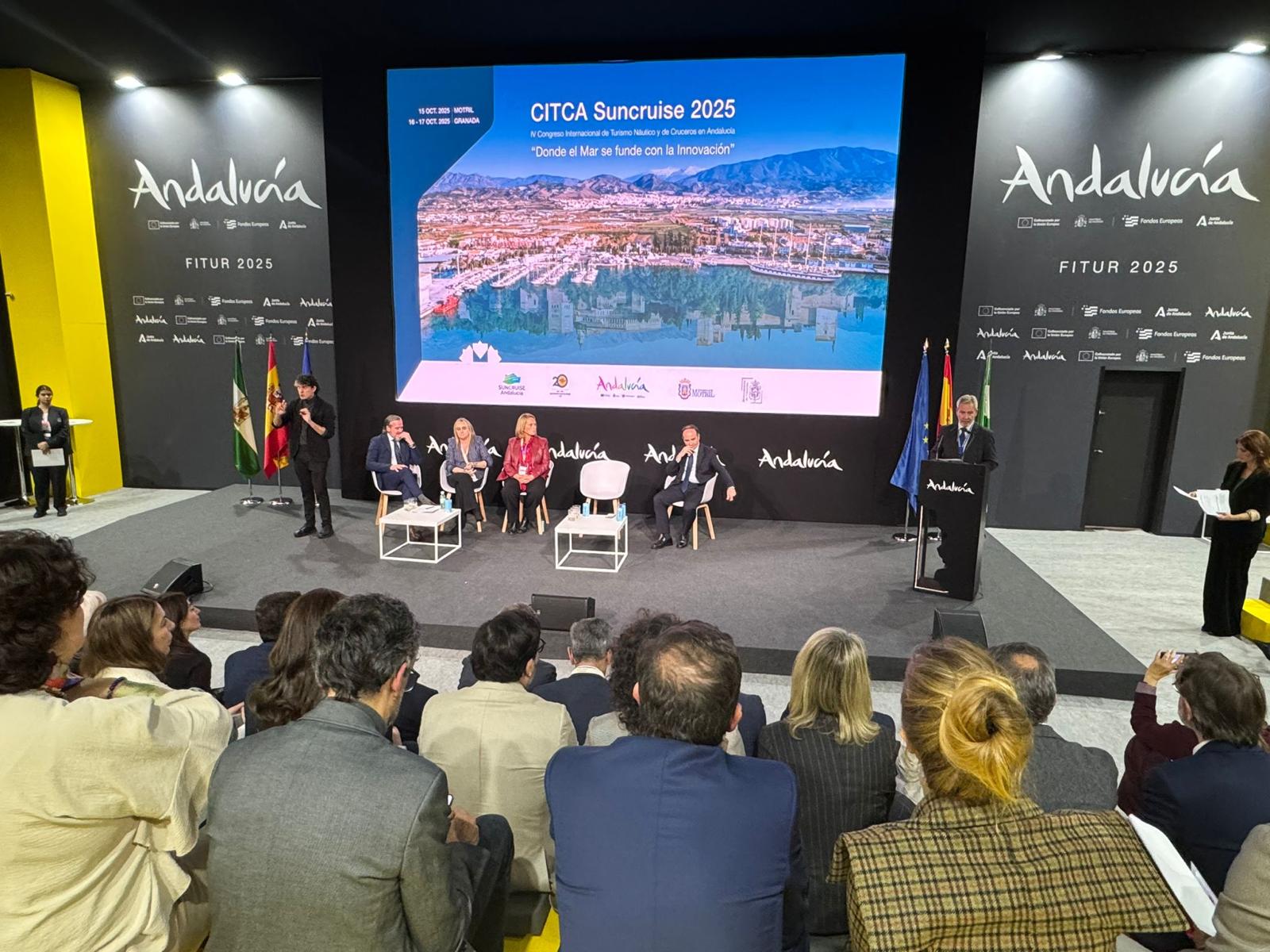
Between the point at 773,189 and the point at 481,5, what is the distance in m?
2.86

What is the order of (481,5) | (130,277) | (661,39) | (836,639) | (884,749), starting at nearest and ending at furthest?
(884,749)
(836,639)
(481,5)
(661,39)
(130,277)

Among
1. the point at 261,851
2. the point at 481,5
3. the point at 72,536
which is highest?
the point at 481,5

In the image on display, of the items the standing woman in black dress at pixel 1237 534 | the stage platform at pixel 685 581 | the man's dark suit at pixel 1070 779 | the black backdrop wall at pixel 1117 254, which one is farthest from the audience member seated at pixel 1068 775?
the black backdrop wall at pixel 1117 254

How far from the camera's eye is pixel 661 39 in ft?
23.4

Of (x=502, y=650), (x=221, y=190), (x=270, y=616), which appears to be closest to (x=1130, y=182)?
(x=502, y=650)

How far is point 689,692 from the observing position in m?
1.58

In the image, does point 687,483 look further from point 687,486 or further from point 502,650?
point 502,650

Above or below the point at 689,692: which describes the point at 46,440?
below

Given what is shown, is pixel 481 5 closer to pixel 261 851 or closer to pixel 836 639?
pixel 836 639

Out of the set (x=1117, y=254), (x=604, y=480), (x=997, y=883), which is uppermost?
(x=1117, y=254)

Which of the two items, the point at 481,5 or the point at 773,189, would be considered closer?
the point at 481,5

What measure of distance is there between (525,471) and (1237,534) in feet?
17.3

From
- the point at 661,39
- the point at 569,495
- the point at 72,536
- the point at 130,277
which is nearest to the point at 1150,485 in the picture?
the point at 569,495

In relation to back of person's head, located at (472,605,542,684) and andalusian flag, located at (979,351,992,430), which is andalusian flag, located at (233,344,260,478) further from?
andalusian flag, located at (979,351,992,430)
